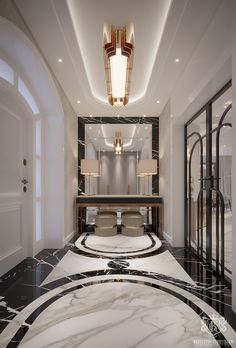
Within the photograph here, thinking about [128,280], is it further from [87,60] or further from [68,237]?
[87,60]

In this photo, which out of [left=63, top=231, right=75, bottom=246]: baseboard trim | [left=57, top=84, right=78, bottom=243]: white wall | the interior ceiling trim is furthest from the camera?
[left=57, top=84, right=78, bottom=243]: white wall

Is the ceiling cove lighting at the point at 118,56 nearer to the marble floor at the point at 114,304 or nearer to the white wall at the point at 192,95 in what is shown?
the white wall at the point at 192,95

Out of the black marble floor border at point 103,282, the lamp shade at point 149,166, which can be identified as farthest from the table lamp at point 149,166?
the black marble floor border at point 103,282

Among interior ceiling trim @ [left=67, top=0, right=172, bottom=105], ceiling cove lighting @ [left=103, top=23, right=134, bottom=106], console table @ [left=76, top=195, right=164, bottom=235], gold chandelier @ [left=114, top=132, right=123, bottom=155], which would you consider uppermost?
interior ceiling trim @ [left=67, top=0, right=172, bottom=105]

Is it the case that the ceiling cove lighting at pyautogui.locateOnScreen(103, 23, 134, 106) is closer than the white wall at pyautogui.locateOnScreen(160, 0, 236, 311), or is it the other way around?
the white wall at pyautogui.locateOnScreen(160, 0, 236, 311)

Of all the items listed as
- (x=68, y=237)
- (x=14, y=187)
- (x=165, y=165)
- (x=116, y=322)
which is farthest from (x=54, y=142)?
(x=116, y=322)

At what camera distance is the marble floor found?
4.90 feet

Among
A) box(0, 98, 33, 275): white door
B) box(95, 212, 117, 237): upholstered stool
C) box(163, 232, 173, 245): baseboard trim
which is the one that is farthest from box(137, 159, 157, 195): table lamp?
box(0, 98, 33, 275): white door

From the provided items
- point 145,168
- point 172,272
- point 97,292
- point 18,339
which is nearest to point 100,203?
point 145,168

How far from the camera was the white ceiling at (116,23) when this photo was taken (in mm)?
2170

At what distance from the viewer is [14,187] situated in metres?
2.93

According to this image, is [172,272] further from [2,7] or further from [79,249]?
[2,7]

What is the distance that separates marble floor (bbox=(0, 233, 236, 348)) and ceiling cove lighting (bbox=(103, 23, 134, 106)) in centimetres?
222

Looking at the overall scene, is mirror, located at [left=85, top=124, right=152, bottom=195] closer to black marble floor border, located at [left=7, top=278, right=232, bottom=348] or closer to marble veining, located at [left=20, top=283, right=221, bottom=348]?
black marble floor border, located at [left=7, top=278, right=232, bottom=348]
